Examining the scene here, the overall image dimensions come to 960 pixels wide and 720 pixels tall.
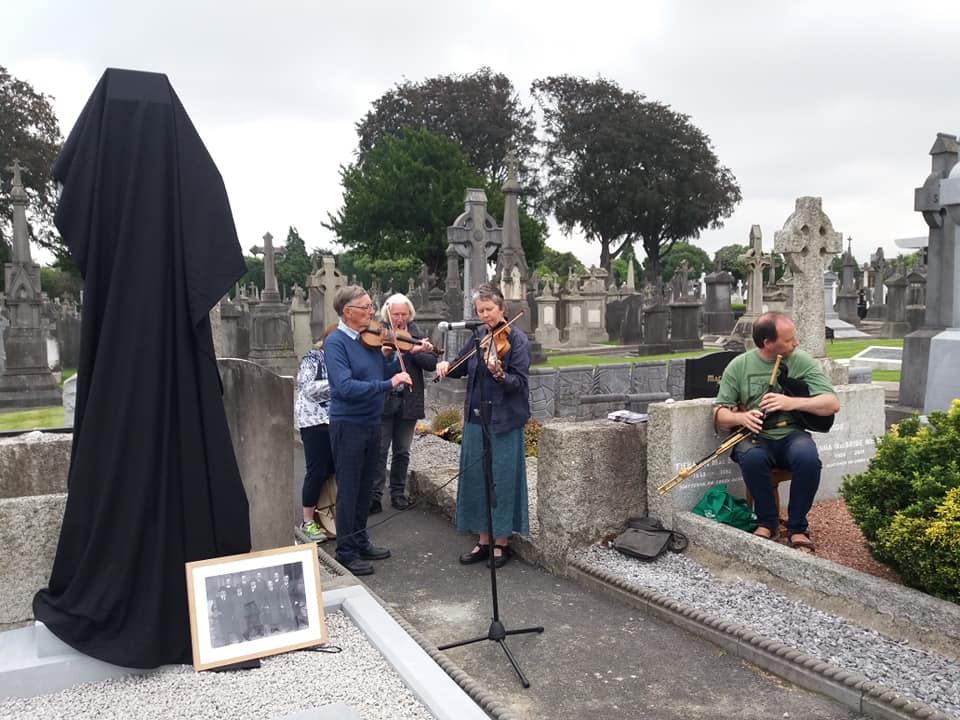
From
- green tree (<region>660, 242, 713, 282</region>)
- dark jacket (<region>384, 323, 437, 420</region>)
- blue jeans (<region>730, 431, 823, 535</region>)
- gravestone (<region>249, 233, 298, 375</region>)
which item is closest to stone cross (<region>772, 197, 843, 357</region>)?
blue jeans (<region>730, 431, 823, 535</region>)

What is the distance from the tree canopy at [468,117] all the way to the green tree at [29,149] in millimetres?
21021

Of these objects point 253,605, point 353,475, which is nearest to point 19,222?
point 353,475

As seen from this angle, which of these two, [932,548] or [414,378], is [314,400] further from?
[932,548]

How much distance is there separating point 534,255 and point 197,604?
41.9m

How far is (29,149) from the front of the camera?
32469mm

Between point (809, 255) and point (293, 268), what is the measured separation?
5299 cm

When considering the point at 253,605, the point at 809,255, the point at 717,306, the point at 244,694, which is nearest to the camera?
the point at 244,694

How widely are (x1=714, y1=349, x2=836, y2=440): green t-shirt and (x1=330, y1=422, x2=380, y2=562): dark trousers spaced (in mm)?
2311

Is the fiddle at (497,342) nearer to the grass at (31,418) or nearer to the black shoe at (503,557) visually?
the black shoe at (503,557)

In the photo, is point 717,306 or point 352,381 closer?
point 352,381

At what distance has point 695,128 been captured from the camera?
4888 cm

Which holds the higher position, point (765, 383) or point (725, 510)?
point (765, 383)

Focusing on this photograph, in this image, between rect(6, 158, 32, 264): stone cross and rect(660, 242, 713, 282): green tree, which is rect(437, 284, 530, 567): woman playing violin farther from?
rect(660, 242, 713, 282): green tree

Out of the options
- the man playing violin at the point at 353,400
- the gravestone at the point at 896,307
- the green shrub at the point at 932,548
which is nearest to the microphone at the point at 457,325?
the man playing violin at the point at 353,400
